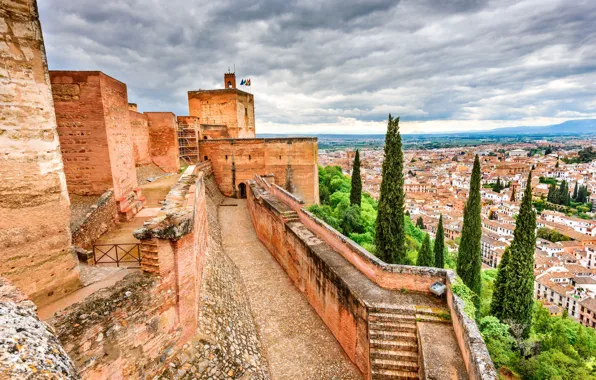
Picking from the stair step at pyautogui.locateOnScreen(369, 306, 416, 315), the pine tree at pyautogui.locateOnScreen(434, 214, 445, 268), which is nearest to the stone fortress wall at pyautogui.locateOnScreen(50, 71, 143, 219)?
the stair step at pyautogui.locateOnScreen(369, 306, 416, 315)

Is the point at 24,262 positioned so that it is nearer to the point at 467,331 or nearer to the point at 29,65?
the point at 29,65

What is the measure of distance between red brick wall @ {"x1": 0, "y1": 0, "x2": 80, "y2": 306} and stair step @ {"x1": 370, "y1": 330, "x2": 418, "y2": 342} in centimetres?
561

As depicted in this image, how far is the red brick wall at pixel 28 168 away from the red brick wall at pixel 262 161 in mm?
18008

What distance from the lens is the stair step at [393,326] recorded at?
6219 mm

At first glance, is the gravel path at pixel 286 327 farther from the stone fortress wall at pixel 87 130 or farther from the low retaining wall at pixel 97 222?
the stone fortress wall at pixel 87 130

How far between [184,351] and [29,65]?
194 inches

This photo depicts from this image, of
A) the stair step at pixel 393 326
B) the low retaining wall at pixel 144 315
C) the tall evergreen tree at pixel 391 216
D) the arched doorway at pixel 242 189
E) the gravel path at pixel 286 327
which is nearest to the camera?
the low retaining wall at pixel 144 315

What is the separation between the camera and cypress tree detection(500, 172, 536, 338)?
1281 cm

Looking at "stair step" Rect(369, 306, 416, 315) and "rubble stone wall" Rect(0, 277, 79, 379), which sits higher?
"rubble stone wall" Rect(0, 277, 79, 379)

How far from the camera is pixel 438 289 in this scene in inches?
263

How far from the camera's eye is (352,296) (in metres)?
6.97

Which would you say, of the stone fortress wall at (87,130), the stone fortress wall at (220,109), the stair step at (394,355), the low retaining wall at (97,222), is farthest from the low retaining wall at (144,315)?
the stone fortress wall at (220,109)

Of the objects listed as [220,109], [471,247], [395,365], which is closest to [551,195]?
[471,247]

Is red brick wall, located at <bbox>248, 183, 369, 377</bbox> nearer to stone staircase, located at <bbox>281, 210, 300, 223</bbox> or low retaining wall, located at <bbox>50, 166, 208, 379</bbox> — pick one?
stone staircase, located at <bbox>281, 210, 300, 223</bbox>
